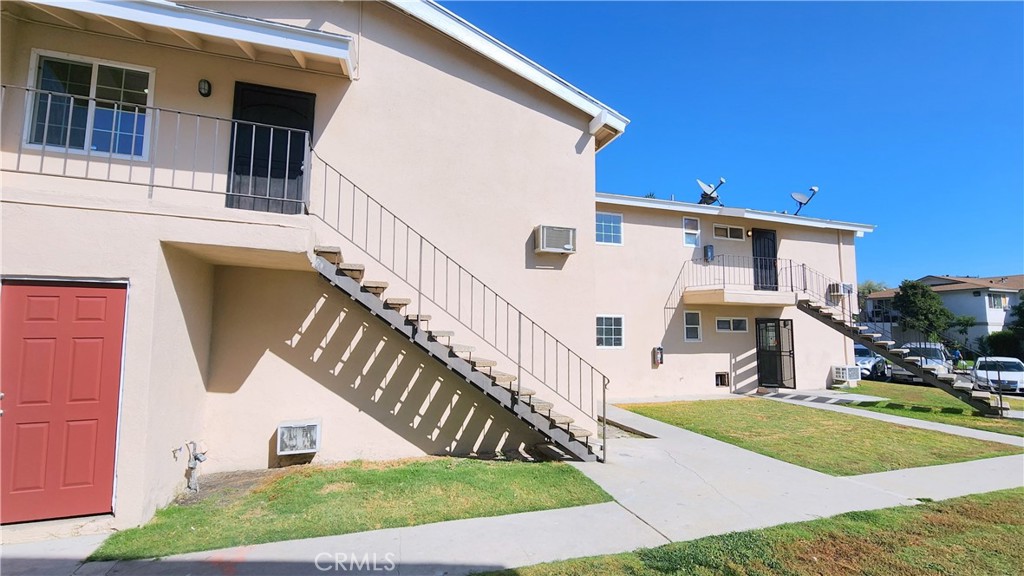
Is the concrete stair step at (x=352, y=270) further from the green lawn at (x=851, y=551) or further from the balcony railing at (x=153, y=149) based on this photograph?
the green lawn at (x=851, y=551)

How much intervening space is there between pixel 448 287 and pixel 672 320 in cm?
946

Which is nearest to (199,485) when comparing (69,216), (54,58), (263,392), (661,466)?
(263,392)

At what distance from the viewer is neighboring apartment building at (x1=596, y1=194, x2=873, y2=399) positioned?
44.1 ft

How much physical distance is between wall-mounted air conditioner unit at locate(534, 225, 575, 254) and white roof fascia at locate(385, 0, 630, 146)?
2167mm

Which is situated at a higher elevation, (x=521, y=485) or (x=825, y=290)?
(x=825, y=290)

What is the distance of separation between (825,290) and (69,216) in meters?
19.7

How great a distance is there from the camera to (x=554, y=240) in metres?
7.40

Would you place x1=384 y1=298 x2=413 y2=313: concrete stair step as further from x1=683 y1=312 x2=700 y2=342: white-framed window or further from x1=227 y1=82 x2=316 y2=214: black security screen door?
x1=683 y1=312 x2=700 y2=342: white-framed window

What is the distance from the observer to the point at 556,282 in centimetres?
759

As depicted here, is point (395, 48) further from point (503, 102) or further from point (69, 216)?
point (69, 216)

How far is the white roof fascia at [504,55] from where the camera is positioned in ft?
22.6

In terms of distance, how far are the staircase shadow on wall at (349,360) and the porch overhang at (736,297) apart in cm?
920

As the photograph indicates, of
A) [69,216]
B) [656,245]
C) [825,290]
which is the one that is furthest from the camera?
[825,290]

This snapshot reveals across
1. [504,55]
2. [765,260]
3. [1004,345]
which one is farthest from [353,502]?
[1004,345]
